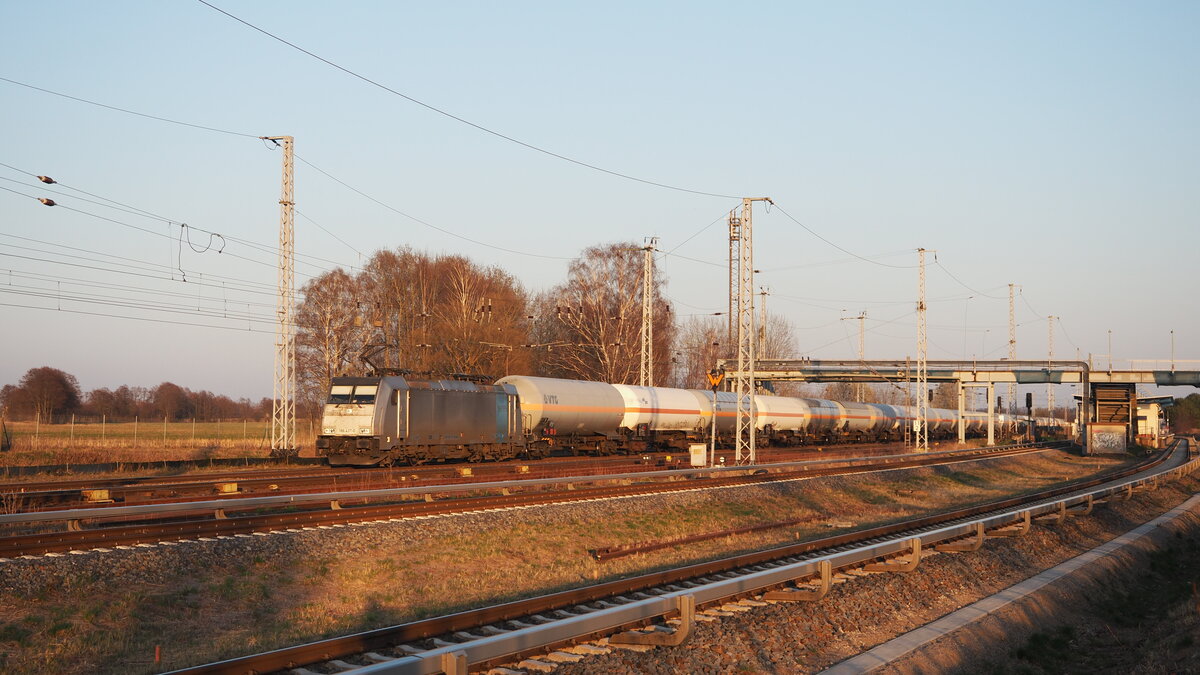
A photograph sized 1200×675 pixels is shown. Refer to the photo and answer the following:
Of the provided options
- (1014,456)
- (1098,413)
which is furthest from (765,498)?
(1098,413)

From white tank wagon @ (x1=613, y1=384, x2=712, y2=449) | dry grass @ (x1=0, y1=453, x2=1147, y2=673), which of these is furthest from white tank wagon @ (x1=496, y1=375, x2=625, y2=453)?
dry grass @ (x1=0, y1=453, x2=1147, y2=673)

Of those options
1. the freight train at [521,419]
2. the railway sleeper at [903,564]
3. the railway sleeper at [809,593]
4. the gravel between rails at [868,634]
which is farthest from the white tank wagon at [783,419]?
the railway sleeper at [809,593]

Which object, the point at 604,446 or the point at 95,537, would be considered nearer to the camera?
the point at 95,537

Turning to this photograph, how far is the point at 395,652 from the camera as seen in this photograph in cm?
928

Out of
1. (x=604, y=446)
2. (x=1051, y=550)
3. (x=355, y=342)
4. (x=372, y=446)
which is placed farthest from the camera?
(x=355, y=342)

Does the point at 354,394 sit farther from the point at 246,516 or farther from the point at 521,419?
the point at 246,516

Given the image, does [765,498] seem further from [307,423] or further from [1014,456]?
[307,423]

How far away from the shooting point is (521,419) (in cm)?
3653

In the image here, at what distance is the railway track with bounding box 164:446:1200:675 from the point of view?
829cm

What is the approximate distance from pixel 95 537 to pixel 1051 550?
56.4 feet

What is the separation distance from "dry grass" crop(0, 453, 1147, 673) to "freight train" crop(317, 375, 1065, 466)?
34.4 feet

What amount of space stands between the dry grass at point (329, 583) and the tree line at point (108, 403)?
63739 mm

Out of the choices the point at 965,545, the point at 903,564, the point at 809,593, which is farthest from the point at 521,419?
the point at 809,593

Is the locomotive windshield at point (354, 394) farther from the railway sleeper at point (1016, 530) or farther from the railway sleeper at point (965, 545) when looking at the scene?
the railway sleeper at point (1016, 530)
